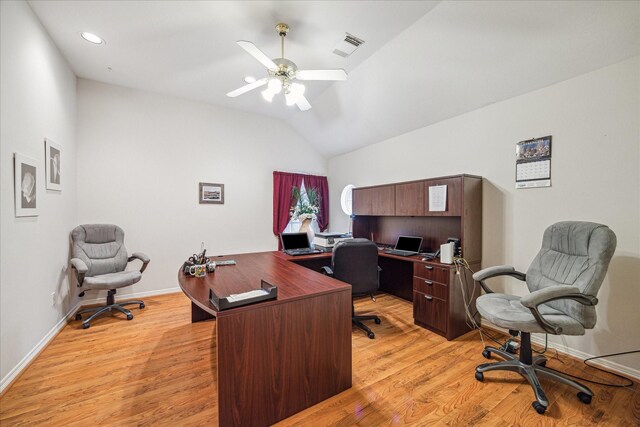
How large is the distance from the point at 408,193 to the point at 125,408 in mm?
3461

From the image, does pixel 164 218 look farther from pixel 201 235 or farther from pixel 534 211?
pixel 534 211

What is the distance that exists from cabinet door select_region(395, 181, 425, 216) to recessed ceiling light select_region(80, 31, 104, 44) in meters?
3.91

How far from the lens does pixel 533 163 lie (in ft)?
8.14

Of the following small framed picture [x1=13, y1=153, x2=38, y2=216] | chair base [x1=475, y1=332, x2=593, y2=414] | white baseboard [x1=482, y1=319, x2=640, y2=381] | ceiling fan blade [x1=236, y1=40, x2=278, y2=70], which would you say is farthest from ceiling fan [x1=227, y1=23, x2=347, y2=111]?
white baseboard [x1=482, y1=319, x2=640, y2=381]

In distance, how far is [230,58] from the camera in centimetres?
298

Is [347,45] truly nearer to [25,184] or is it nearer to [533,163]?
[533,163]

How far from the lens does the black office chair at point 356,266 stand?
2555mm

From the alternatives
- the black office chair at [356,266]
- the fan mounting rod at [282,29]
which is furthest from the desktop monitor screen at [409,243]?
the fan mounting rod at [282,29]

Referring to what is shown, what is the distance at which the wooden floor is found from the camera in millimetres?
1583

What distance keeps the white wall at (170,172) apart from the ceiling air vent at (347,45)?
7.91 ft

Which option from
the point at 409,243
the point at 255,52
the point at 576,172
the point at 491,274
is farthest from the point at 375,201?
the point at 255,52

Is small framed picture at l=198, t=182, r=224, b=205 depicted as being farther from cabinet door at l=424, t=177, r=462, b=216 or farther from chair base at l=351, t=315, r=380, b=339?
cabinet door at l=424, t=177, r=462, b=216

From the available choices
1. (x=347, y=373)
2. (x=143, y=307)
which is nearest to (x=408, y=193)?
(x=347, y=373)

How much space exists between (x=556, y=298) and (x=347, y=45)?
2925 millimetres
